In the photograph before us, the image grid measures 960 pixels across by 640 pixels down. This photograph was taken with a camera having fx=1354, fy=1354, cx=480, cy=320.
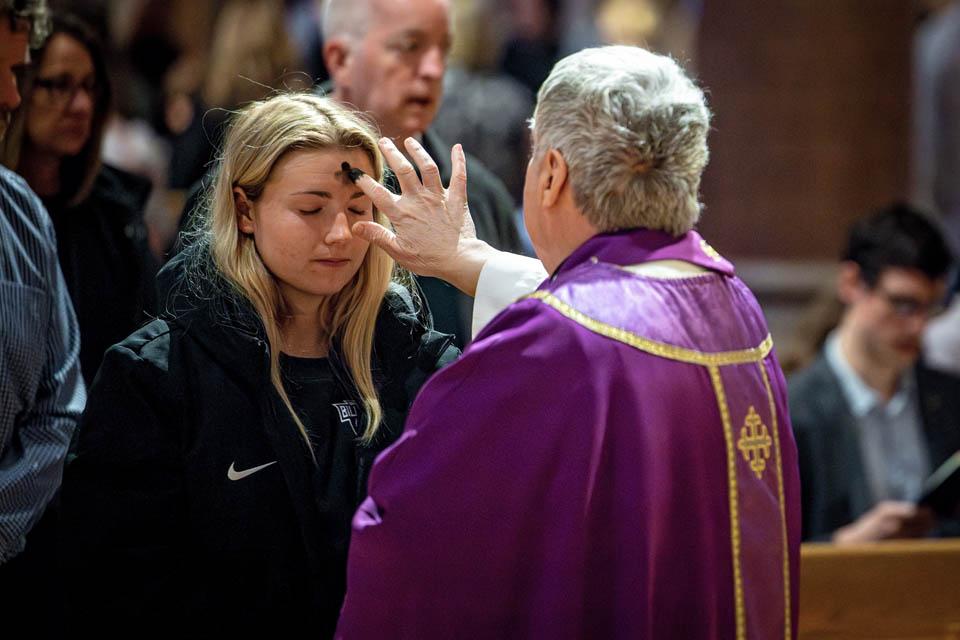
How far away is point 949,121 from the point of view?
7762 mm

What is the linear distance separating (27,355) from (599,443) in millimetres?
1148

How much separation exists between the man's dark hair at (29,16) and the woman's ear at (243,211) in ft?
1.89

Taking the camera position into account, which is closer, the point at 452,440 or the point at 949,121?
the point at 452,440

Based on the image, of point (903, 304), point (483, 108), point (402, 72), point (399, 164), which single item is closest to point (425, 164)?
point (399, 164)

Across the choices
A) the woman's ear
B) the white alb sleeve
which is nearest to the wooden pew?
the white alb sleeve

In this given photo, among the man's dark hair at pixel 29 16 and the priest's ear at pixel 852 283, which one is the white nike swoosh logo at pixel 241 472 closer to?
the man's dark hair at pixel 29 16

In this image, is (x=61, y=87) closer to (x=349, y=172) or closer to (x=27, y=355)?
(x=27, y=355)

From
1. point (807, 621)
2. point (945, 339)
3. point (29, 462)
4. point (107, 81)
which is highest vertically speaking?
point (107, 81)

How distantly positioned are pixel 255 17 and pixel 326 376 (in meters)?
3.58

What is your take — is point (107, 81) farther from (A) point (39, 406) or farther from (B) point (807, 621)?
(B) point (807, 621)

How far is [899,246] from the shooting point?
4879mm

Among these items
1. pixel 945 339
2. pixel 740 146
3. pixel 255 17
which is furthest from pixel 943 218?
pixel 255 17

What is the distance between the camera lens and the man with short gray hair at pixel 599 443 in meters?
2.20

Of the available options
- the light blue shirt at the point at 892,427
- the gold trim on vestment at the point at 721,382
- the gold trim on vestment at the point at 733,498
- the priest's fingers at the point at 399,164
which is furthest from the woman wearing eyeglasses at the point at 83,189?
the light blue shirt at the point at 892,427
